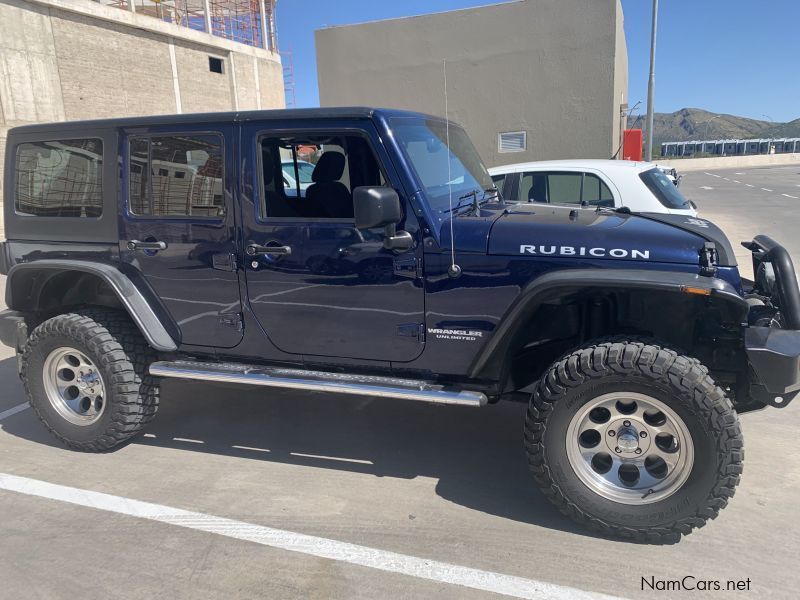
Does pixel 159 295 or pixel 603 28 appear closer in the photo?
pixel 159 295

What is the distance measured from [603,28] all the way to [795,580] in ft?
46.6

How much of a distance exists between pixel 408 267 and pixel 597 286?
92cm

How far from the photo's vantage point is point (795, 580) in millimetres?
2559

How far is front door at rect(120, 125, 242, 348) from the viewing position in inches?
136

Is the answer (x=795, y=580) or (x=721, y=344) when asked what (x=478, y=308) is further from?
(x=795, y=580)

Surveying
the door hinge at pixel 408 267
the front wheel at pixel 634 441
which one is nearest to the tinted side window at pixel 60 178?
the door hinge at pixel 408 267

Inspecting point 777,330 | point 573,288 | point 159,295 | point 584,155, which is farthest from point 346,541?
point 584,155

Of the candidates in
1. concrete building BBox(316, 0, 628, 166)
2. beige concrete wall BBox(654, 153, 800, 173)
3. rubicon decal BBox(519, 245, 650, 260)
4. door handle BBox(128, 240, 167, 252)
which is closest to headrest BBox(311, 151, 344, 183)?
door handle BBox(128, 240, 167, 252)

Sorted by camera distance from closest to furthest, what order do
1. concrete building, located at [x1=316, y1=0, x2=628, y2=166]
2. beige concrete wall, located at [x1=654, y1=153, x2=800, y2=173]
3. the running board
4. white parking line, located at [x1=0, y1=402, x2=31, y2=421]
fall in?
1. the running board
2. white parking line, located at [x1=0, y1=402, x2=31, y2=421]
3. concrete building, located at [x1=316, y1=0, x2=628, y2=166]
4. beige concrete wall, located at [x1=654, y1=153, x2=800, y2=173]

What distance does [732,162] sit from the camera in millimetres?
53344

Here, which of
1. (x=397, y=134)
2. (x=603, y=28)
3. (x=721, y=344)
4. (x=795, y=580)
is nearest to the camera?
(x=795, y=580)

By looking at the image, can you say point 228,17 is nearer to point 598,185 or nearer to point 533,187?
point 533,187

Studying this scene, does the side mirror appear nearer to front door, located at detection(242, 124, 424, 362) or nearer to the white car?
front door, located at detection(242, 124, 424, 362)

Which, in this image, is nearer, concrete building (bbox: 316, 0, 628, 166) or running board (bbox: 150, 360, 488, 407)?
running board (bbox: 150, 360, 488, 407)
